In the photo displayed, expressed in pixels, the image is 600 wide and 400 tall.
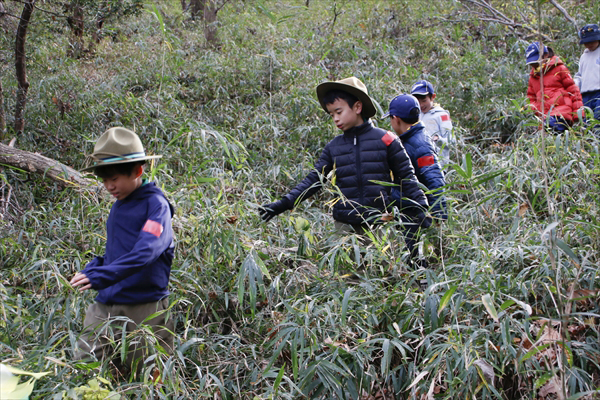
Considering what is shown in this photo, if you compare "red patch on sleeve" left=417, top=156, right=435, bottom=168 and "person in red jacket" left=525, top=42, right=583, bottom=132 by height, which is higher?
"red patch on sleeve" left=417, top=156, right=435, bottom=168

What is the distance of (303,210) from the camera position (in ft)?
13.8

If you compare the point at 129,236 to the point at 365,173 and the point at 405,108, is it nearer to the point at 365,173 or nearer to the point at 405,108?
the point at 365,173

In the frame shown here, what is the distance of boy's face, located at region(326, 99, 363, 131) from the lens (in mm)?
3172

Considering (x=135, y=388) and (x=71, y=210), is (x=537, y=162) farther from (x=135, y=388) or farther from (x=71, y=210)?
(x=71, y=210)

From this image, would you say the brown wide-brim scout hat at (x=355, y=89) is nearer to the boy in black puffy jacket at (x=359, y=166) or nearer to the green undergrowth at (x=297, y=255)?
the boy in black puffy jacket at (x=359, y=166)

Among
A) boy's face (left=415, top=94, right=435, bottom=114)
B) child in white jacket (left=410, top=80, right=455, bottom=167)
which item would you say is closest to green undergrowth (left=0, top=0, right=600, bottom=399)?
child in white jacket (left=410, top=80, right=455, bottom=167)

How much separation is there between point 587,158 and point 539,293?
1222 millimetres

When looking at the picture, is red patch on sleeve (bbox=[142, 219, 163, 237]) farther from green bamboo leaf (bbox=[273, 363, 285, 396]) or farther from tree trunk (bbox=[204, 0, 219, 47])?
tree trunk (bbox=[204, 0, 219, 47])

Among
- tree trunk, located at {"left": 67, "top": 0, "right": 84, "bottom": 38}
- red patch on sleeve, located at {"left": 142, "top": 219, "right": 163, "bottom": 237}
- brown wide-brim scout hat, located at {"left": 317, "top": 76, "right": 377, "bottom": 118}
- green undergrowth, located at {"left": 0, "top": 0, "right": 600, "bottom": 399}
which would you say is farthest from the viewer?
tree trunk, located at {"left": 67, "top": 0, "right": 84, "bottom": 38}

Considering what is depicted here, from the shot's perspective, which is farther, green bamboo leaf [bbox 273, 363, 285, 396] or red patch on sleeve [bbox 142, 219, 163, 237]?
red patch on sleeve [bbox 142, 219, 163, 237]

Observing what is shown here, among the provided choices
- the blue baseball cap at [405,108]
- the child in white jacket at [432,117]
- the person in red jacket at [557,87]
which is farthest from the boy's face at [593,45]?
the blue baseball cap at [405,108]

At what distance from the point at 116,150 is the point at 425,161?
1.94 m

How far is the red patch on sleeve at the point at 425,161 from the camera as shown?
3.37 m

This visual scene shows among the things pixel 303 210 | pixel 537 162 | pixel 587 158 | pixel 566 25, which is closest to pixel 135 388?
pixel 303 210
